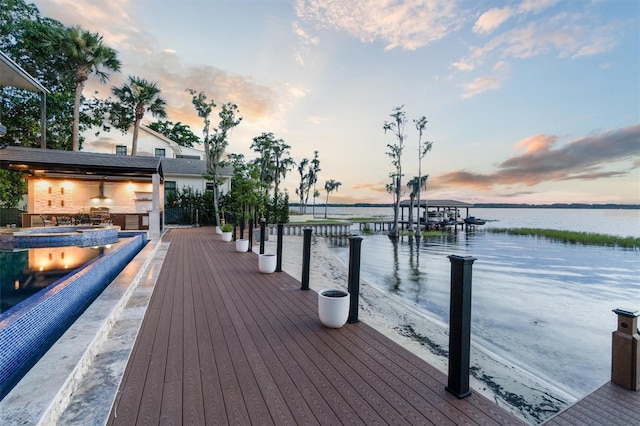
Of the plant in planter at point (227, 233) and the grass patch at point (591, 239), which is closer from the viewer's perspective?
the plant in planter at point (227, 233)

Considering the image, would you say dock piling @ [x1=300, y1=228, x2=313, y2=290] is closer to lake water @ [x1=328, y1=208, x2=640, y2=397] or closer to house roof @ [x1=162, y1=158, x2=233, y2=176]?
lake water @ [x1=328, y1=208, x2=640, y2=397]

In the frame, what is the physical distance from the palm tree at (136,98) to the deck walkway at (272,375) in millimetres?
20245

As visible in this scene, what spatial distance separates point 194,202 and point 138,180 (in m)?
3.95

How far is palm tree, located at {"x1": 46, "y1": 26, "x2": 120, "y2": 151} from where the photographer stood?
15852 millimetres

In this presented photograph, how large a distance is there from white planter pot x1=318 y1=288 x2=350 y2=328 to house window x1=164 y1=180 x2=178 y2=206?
18.1 metres

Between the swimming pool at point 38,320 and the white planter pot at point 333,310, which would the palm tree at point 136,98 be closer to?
the swimming pool at point 38,320

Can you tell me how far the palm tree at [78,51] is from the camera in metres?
15.9

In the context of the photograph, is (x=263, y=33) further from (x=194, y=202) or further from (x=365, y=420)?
(x=365, y=420)

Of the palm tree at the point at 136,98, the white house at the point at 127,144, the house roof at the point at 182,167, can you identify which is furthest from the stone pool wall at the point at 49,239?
the palm tree at the point at 136,98

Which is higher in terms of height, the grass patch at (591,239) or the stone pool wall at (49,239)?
the stone pool wall at (49,239)

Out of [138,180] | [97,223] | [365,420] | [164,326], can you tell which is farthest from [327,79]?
[365,420]

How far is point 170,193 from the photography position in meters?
18.7

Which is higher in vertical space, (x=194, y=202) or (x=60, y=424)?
(x=194, y=202)

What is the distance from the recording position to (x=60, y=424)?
1.67 m
